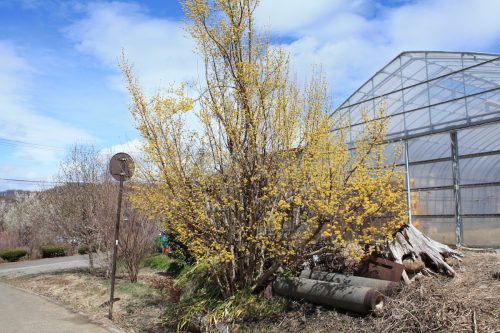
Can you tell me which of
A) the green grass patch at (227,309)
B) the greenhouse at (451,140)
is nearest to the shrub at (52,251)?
the greenhouse at (451,140)

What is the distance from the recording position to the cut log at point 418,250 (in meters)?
6.75

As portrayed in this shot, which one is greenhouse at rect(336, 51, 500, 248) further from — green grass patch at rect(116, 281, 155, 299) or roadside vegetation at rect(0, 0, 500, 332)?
green grass patch at rect(116, 281, 155, 299)

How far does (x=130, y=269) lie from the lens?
1207 centimetres

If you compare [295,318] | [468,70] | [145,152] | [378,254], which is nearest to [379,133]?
[378,254]

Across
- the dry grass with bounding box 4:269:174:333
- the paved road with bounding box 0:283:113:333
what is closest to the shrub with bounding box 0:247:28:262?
the dry grass with bounding box 4:269:174:333

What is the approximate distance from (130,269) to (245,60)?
7197mm

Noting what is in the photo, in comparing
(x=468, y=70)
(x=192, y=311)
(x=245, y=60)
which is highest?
(x=468, y=70)

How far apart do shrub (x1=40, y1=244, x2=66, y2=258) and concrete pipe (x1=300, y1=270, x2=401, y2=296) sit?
961 inches

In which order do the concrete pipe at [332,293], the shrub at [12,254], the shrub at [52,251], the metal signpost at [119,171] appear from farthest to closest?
the shrub at [52,251] < the shrub at [12,254] < the metal signpost at [119,171] < the concrete pipe at [332,293]

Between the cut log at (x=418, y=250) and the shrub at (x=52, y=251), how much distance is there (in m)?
25.3

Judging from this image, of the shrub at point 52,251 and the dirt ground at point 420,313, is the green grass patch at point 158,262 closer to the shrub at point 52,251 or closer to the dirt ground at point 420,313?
the dirt ground at point 420,313

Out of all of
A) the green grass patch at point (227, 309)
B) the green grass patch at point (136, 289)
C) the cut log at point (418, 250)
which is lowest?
the green grass patch at point (136, 289)

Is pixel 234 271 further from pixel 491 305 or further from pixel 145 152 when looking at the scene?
pixel 491 305

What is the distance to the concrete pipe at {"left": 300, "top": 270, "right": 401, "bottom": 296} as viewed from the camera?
18.9 feet
